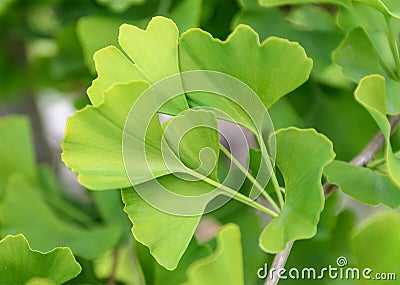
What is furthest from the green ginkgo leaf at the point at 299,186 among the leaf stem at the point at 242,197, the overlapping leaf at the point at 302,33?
the overlapping leaf at the point at 302,33

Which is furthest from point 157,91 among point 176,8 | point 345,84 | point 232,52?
point 345,84

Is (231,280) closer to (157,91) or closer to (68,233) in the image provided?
(157,91)

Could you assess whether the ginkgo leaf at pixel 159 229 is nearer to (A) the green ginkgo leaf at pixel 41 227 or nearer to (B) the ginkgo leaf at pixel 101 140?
(B) the ginkgo leaf at pixel 101 140

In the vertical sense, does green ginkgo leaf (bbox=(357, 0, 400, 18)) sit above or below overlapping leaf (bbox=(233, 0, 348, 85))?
above

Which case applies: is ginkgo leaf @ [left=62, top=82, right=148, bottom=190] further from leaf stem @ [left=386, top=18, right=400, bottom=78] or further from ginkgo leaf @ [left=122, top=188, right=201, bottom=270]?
leaf stem @ [left=386, top=18, right=400, bottom=78]

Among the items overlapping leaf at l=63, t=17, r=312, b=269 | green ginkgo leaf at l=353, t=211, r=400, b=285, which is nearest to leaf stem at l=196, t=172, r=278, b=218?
overlapping leaf at l=63, t=17, r=312, b=269

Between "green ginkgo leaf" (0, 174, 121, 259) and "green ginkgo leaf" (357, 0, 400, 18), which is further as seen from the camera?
"green ginkgo leaf" (0, 174, 121, 259)
